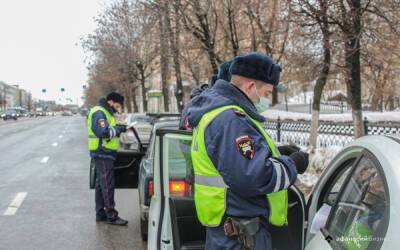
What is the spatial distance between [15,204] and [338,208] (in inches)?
298

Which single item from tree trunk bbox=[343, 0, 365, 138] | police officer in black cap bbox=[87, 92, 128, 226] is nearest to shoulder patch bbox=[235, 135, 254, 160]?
police officer in black cap bbox=[87, 92, 128, 226]

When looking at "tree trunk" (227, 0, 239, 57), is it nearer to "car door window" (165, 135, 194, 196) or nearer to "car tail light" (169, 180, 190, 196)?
"car door window" (165, 135, 194, 196)

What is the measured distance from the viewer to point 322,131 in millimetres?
17047

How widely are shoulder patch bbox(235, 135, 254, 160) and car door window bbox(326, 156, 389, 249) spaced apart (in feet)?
1.75

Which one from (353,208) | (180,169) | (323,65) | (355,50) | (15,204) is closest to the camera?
(353,208)

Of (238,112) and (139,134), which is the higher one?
(238,112)

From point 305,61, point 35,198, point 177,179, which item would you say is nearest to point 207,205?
point 177,179

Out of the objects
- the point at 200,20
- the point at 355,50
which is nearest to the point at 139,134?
the point at 200,20

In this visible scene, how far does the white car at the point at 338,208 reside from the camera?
204 cm

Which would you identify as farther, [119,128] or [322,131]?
[322,131]

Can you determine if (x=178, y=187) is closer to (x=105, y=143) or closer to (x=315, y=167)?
(x=105, y=143)

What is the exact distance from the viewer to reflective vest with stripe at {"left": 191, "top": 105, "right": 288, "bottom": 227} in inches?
99.7

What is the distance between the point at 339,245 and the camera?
7.64 ft

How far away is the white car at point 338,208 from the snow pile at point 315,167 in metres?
6.63
